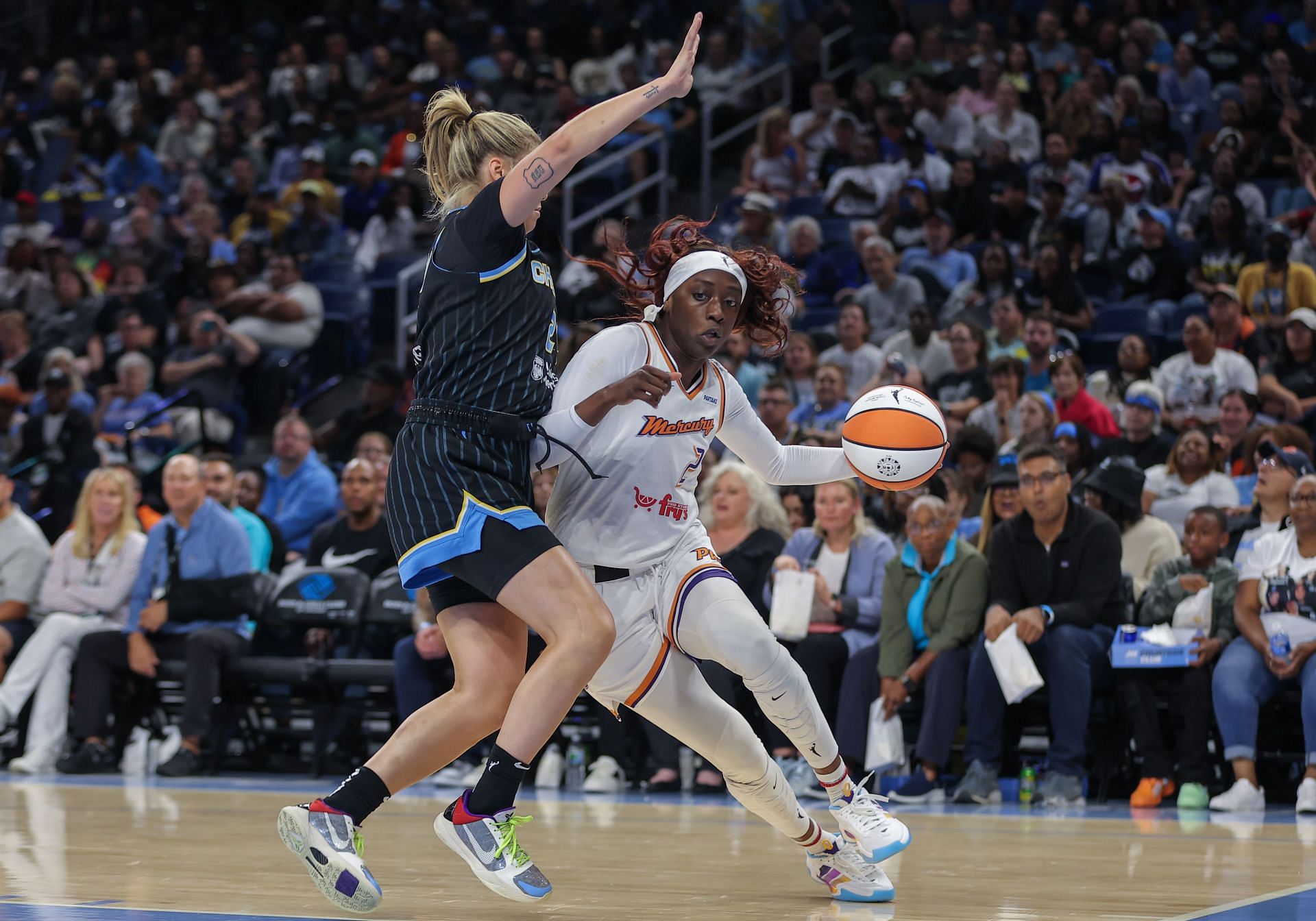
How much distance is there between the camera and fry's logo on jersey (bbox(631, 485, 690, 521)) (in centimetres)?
453

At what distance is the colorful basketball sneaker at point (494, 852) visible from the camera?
12.4 ft

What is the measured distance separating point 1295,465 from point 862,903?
4.58m

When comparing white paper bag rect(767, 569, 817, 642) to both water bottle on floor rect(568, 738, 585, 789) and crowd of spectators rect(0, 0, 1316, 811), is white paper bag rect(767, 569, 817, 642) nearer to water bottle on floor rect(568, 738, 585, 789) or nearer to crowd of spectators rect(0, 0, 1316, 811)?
crowd of spectators rect(0, 0, 1316, 811)

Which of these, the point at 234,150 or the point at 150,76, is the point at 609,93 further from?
the point at 150,76

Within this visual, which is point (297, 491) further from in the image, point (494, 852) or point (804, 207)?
point (494, 852)

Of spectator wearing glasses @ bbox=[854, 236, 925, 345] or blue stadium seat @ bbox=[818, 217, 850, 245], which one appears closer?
spectator wearing glasses @ bbox=[854, 236, 925, 345]

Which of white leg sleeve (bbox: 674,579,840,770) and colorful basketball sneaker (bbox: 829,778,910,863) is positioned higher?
white leg sleeve (bbox: 674,579,840,770)

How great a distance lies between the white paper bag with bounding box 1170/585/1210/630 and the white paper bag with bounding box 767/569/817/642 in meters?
1.80

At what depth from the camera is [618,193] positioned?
1498cm

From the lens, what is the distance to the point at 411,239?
49.2ft

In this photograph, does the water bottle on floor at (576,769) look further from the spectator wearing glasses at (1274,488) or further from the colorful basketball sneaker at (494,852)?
the colorful basketball sneaker at (494,852)

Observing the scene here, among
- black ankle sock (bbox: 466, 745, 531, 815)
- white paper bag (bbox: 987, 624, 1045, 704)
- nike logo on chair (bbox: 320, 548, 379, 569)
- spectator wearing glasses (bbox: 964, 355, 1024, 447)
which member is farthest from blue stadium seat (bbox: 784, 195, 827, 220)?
black ankle sock (bbox: 466, 745, 531, 815)

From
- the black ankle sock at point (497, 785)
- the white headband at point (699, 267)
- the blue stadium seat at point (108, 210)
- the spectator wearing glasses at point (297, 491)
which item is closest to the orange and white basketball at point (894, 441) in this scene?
the white headband at point (699, 267)

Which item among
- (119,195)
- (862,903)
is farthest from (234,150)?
(862,903)
